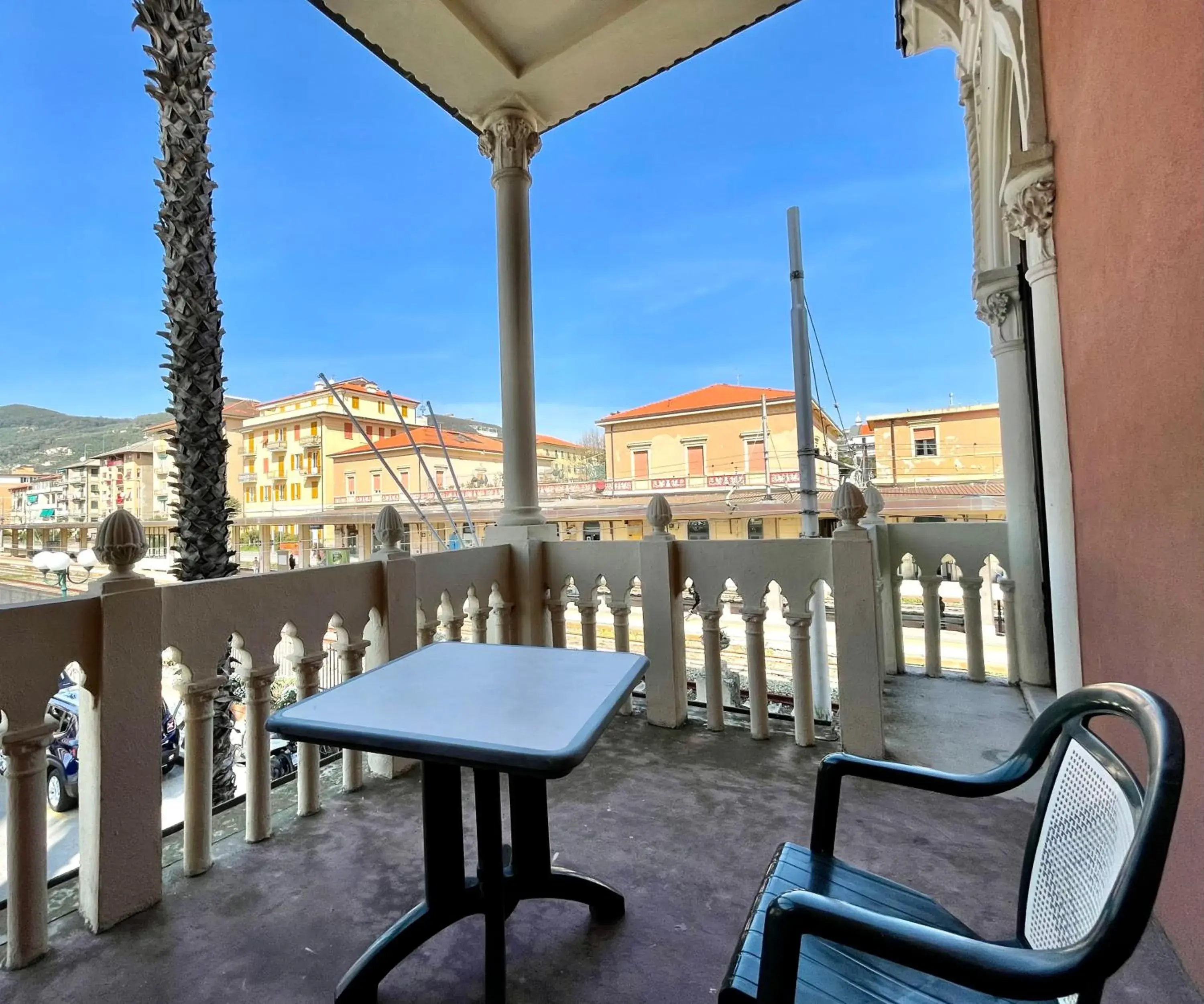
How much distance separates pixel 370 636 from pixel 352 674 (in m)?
0.16

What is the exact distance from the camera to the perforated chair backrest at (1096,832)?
51 cm

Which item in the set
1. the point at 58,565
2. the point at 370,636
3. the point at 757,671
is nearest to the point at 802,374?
the point at 757,671

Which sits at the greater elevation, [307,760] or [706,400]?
[706,400]

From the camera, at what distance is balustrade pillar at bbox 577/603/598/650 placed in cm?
286

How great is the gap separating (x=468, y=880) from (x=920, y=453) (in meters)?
5.74

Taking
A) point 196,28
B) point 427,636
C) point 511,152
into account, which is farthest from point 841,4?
point 427,636

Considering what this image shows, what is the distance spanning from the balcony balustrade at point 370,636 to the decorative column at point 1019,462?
103 millimetres

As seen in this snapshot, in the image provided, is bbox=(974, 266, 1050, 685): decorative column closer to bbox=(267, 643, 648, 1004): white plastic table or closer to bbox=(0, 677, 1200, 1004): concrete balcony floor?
bbox=(0, 677, 1200, 1004): concrete balcony floor

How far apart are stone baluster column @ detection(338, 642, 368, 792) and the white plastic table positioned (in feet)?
2.26

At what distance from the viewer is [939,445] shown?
5.33 m

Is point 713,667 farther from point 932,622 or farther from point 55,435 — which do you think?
point 55,435

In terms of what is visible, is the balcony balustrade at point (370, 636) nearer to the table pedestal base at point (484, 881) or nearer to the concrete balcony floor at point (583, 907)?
the concrete balcony floor at point (583, 907)

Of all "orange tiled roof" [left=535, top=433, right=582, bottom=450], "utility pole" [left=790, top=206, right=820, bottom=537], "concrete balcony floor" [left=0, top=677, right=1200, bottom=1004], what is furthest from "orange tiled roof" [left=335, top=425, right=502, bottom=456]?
"concrete balcony floor" [left=0, top=677, right=1200, bottom=1004]

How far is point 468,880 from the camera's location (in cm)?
139
